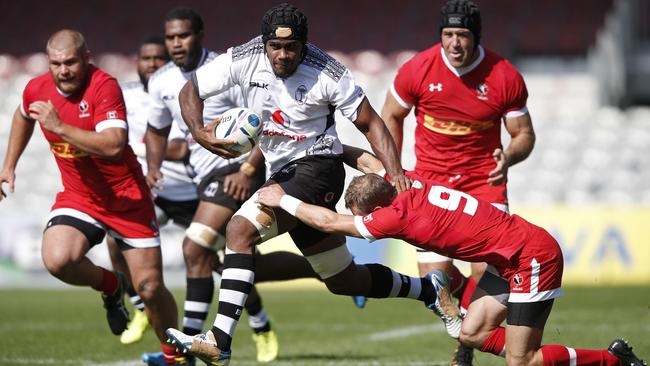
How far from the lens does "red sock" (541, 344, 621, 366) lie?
6.64 meters

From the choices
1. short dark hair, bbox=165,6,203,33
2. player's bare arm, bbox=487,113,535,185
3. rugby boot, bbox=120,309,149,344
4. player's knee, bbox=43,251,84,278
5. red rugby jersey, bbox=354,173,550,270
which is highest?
short dark hair, bbox=165,6,203,33

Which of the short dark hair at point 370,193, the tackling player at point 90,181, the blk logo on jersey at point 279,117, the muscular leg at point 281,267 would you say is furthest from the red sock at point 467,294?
the tackling player at point 90,181

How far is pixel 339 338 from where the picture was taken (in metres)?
10.7

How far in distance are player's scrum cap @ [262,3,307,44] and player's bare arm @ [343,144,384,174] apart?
3.19 feet

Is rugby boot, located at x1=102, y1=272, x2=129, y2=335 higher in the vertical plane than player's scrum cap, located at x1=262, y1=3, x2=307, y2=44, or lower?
lower

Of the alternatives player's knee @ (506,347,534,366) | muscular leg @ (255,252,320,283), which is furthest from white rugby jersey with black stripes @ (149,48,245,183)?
player's knee @ (506,347,534,366)

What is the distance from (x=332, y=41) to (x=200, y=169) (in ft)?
58.9

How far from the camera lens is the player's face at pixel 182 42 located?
9.04 metres

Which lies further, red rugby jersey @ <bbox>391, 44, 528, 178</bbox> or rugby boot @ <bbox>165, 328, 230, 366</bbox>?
red rugby jersey @ <bbox>391, 44, 528, 178</bbox>

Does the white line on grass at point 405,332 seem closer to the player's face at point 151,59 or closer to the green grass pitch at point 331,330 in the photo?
the green grass pitch at point 331,330

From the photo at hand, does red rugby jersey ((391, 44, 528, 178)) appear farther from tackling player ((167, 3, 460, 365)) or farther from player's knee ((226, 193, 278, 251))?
player's knee ((226, 193, 278, 251))

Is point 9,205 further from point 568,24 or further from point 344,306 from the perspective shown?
point 568,24

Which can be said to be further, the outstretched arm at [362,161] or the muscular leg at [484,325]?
the outstretched arm at [362,161]

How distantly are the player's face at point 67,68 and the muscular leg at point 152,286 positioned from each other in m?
1.30
